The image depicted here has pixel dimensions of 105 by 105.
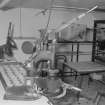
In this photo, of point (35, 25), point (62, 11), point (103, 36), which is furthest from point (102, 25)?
point (35, 25)

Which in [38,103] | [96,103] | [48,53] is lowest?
[96,103]

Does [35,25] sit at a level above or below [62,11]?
below

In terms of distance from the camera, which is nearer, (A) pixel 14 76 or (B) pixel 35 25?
(A) pixel 14 76

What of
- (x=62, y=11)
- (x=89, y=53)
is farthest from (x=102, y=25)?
(x=62, y=11)

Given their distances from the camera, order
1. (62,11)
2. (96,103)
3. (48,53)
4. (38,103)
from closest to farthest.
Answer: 1. (38,103)
2. (48,53)
3. (96,103)
4. (62,11)

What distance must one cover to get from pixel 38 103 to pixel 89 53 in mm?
3958

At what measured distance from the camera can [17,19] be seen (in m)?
4.08

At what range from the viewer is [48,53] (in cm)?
113

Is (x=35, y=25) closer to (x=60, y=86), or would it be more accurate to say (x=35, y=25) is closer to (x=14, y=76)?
(x=14, y=76)

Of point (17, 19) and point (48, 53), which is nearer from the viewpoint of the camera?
point (48, 53)

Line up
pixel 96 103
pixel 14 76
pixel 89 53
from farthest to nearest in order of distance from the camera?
pixel 89 53, pixel 96 103, pixel 14 76

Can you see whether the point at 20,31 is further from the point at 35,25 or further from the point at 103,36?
the point at 103,36

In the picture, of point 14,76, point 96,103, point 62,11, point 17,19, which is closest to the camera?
point 14,76

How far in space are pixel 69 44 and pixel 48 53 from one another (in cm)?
352
